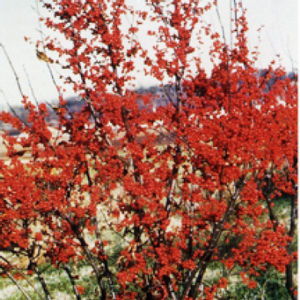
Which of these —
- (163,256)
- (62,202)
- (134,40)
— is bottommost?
(163,256)

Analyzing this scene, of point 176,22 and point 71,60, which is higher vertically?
point 176,22

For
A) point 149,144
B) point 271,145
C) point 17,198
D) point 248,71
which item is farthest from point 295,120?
point 17,198

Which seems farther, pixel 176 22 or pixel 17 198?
pixel 176 22

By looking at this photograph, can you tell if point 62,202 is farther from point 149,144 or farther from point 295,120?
point 295,120

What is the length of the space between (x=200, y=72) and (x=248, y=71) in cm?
182

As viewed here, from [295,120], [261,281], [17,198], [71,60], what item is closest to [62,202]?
[17,198]

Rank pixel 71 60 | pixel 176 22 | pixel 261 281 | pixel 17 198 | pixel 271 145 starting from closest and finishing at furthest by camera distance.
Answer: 1. pixel 17 198
2. pixel 71 60
3. pixel 176 22
4. pixel 271 145
5. pixel 261 281

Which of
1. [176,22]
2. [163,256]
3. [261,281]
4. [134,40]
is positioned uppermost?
[176,22]

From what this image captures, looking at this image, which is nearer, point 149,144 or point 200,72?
point 149,144

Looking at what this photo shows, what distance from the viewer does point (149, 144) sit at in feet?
35.0

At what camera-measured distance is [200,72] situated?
11.8 m

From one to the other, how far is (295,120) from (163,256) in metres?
7.43

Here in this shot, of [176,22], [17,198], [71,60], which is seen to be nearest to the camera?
[17,198]

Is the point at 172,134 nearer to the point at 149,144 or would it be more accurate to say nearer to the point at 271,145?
the point at 149,144
